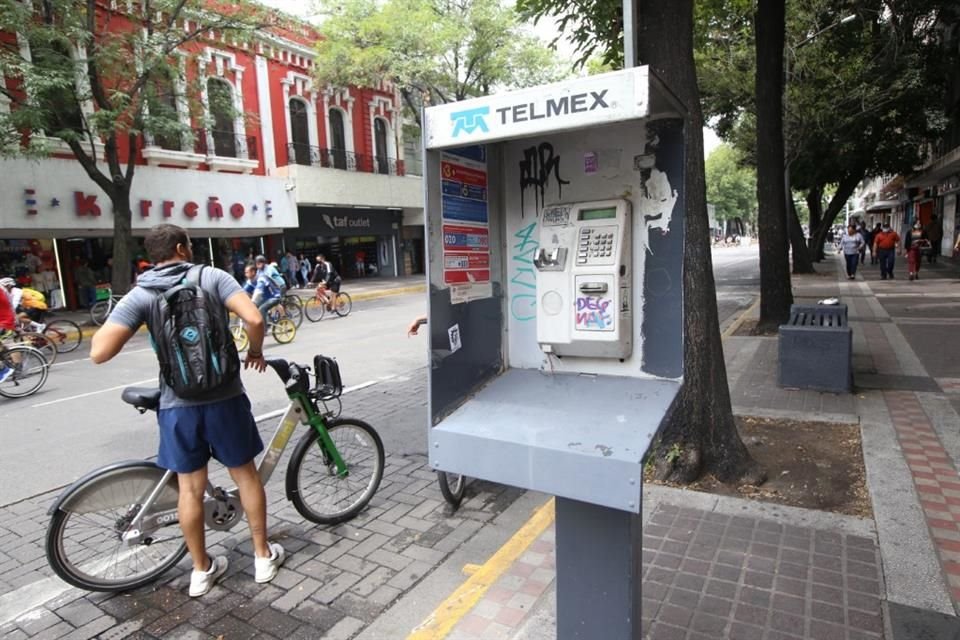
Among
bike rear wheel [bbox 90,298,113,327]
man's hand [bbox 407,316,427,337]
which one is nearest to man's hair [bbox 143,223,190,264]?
man's hand [bbox 407,316,427,337]

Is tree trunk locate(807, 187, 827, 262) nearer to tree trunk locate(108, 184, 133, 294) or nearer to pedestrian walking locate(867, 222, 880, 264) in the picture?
pedestrian walking locate(867, 222, 880, 264)

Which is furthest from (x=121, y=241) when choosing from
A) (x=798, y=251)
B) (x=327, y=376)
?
(x=798, y=251)

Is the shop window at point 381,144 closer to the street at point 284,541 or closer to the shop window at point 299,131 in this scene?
the shop window at point 299,131

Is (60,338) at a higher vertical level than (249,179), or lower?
lower

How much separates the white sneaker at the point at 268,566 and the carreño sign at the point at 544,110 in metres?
2.28

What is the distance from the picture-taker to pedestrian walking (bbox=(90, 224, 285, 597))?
2746 millimetres

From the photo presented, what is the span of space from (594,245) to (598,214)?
130mm

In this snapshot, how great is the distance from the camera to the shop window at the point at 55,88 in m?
11.3

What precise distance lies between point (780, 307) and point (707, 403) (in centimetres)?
584

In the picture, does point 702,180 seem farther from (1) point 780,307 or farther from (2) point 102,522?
(1) point 780,307

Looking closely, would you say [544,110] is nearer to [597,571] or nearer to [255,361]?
[597,571]

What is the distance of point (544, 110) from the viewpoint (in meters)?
1.89

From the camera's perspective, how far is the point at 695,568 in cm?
299

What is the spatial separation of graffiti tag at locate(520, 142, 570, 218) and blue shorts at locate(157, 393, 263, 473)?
165 centimetres
